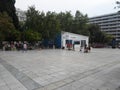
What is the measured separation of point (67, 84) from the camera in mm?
5637

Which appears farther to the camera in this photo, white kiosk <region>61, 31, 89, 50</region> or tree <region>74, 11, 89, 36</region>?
tree <region>74, 11, 89, 36</region>

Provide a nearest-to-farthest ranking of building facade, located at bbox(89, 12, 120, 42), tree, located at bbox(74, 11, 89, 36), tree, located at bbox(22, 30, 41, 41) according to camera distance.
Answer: tree, located at bbox(22, 30, 41, 41)
tree, located at bbox(74, 11, 89, 36)
building facade, located at bbox(89, 12, 120, 42)

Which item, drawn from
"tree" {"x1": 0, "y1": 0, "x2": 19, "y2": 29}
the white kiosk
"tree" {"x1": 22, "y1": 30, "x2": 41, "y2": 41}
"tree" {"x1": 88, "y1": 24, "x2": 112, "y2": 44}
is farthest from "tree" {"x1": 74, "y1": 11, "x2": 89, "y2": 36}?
"tree" {"x1": 22, "y1": 30, "x2": 41, "y2": 41}

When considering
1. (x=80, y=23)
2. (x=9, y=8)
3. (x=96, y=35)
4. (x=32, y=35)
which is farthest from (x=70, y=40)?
(x=96, y=35)

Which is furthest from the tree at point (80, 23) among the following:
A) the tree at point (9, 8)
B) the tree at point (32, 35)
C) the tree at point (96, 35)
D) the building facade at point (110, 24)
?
the building facade at point (110, 24)

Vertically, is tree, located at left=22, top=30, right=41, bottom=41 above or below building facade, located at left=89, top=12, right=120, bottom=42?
below

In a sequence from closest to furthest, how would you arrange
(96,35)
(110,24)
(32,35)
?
(32,35) < (96,35) < (110,24)

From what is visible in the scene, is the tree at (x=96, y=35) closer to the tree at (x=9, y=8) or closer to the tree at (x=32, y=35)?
the tree at (x=9, y=8)

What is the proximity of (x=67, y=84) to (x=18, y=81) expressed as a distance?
2.01 metres

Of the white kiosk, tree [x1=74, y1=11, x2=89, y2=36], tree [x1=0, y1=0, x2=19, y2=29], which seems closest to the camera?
tree [x1=0, y1=0, x2=19, y2=29]

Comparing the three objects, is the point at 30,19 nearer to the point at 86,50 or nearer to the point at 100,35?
the point at 86,50

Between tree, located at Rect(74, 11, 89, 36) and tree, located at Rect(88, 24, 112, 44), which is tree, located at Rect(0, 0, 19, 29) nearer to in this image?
tree, located at Rect(74, 11, 89, 36)

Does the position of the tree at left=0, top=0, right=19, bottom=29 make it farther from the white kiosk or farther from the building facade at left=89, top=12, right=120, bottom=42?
the building facade at left=89, top=12, right=120, bottom=42

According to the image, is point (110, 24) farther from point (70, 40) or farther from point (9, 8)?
point (9, 8)
